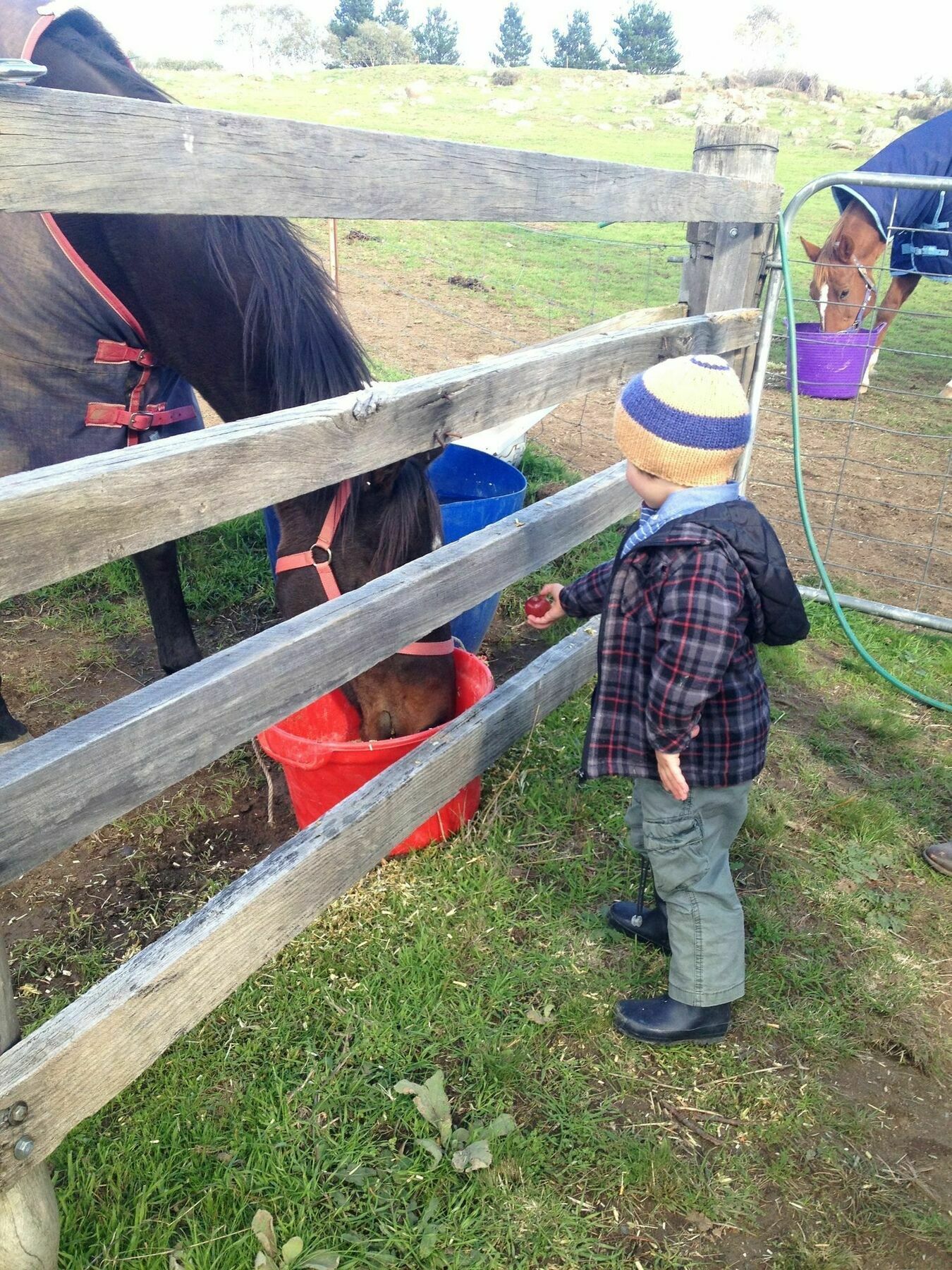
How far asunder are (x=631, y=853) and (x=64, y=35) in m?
2.91

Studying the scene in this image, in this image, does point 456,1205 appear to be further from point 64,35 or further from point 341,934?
point 64,35

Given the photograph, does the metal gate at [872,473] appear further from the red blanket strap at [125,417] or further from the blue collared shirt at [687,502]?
the red blanket strap at [125,417]

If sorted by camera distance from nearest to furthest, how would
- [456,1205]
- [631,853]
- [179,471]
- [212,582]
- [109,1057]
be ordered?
[179,471], [109,1057], [456,1205], [631,853], [212,582]

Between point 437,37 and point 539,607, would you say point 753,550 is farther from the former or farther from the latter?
point 437,37

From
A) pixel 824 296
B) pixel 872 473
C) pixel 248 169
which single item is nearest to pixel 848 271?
pixel 824 296

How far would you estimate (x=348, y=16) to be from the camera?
4981cm

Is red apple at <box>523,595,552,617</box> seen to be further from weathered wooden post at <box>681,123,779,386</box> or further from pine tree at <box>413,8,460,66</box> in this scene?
pine tree at <box>413,8,460,66</box>

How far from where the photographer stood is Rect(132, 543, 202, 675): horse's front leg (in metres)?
3.35

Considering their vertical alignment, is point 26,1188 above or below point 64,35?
below

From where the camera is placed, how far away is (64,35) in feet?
8.14

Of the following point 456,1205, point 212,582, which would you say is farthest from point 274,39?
point 456,1205

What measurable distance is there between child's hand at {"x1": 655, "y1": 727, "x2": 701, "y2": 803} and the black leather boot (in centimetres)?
58

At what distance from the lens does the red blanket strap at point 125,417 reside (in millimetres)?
2715

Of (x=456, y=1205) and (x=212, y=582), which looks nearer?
(x=456, y=1205)
